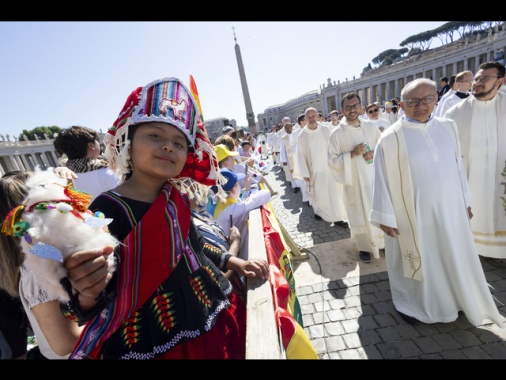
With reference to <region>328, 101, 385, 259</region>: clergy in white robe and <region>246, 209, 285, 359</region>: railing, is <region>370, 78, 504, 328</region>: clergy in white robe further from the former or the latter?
<region>246, 209, 285, 359</region>: railing

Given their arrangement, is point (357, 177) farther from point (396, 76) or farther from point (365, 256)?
point (396, 76)

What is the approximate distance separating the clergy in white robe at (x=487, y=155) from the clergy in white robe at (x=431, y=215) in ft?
4.13

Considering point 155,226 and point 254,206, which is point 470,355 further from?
point 155,226

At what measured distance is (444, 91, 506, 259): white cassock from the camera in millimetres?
3307

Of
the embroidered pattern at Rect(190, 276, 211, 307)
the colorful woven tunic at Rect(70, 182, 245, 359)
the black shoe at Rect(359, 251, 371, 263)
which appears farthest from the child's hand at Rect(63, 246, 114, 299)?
the black shoe at Rect(359, 251, 371, 263)

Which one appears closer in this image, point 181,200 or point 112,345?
point 112,345

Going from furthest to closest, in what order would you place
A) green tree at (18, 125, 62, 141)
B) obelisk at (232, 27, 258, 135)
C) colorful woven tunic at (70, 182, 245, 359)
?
green tree at (18, 125, 62, 141), obelisk at (232, 27, 258, 135), colorful woven tunic at (70, 182, 245, 359)

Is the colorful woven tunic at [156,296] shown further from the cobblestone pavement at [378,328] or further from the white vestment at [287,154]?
the white vestment at [287,154]

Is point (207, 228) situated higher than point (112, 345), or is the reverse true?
point (207, 228)
